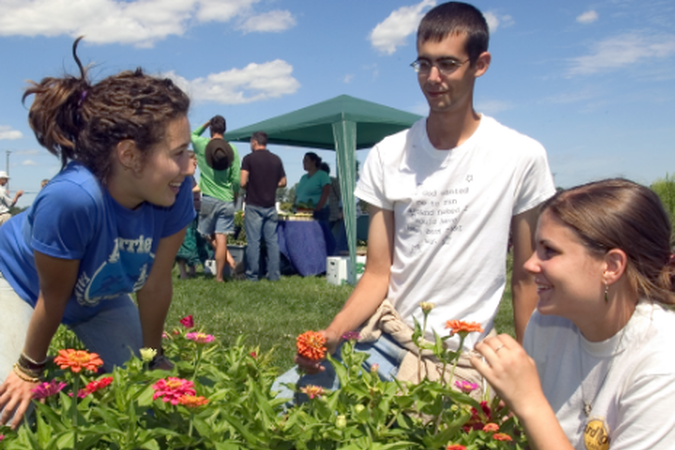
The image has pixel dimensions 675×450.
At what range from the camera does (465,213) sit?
2.12 m

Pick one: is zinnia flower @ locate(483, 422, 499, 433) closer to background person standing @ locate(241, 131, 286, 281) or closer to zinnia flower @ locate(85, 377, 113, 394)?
zinnia flower @ locate(85, 377, 113, 394)

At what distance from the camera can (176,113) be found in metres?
1.99

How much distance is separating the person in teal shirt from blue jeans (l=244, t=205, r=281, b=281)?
1.57 m

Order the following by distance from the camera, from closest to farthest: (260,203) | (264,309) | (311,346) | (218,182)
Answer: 1. (311,346)
2. (264,309)
3. (218,182)
4. (260,203)

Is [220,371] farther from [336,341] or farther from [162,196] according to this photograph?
[162,196]

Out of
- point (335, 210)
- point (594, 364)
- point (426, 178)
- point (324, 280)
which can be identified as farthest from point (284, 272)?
point (594, 364)

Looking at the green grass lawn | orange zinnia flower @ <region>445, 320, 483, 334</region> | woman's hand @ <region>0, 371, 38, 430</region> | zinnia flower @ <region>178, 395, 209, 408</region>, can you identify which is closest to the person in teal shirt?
the green grass lawn

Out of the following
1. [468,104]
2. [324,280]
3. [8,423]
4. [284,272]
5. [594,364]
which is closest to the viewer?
[594,364]

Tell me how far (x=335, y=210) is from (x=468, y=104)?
8138mm

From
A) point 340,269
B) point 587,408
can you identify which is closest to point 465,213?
point 587,408

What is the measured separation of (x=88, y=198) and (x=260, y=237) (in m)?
6.31

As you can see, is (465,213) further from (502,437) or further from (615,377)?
(502,437)

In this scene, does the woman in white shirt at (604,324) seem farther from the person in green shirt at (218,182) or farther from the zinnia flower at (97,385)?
the person in green shirt at (218,182)

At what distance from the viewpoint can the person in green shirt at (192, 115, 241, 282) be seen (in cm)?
752
